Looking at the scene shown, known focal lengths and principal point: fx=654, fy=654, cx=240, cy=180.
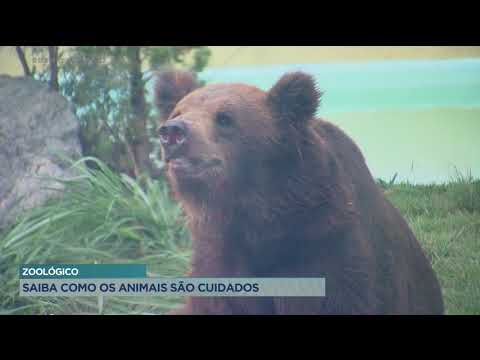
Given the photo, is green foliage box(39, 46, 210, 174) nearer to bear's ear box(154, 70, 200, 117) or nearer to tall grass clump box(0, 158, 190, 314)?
tall grass clump box(0, 158, 190, 314)

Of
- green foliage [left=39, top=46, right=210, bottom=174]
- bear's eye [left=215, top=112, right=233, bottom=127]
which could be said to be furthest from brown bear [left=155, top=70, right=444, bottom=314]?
green foliage [left=39, top=46, right=210, bottom=174]

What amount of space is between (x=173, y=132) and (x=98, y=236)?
125cm

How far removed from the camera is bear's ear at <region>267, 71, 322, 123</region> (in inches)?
120

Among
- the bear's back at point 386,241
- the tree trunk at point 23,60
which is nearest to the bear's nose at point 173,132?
the bear's back at point 386,241

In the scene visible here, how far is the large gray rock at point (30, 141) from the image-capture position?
391 cm

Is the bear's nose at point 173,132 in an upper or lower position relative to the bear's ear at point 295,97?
lower

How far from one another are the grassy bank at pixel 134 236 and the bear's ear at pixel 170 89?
2.59ft

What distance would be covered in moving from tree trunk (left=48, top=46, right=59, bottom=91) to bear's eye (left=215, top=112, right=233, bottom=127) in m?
1.40

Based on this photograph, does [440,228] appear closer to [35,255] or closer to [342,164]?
[342,164]

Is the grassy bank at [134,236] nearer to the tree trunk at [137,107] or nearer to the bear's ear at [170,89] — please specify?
the tree trunk at [137,107]

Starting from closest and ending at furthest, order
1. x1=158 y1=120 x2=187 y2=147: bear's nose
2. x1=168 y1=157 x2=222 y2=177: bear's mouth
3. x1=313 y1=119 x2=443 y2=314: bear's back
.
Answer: x1=158 y1=120 x2=187 y2=147: bear's nose < x1=168 y1=157 x2=222 y2=177: bear's mouth < x1=313 y1=119 x2=443 y2=314: bear's back

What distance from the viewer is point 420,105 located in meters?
3.75

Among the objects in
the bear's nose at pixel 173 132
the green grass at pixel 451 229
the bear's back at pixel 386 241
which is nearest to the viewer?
the bear's nose at pixel 173 132

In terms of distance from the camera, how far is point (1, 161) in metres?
3.92
